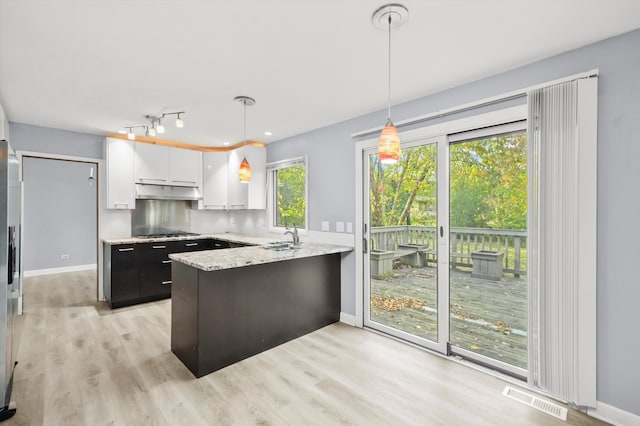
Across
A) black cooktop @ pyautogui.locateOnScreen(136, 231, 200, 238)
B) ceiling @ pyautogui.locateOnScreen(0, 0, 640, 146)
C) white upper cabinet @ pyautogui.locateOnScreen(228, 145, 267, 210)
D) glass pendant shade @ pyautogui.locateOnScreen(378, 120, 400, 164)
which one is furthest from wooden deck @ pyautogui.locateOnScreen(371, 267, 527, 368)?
black cooktop @ pyautogui.locateOnScreen(136, 231, 200, 238)

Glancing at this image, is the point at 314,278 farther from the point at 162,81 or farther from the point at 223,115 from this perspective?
the point at 162,81

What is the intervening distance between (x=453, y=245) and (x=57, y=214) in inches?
315

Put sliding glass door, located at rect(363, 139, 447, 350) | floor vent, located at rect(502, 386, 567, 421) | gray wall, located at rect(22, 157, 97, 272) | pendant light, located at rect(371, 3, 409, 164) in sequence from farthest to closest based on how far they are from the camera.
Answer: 1. gray wall, located at rect(22, 157, 97, 272)
2. sliding glass door, located at rect(363, 139, 447, 350)
3. floor vent, located at rect(502, 386, 567, 421)
4. pendant light, located at rect(371, 3, 409, 164)

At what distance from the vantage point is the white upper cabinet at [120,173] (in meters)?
4.49

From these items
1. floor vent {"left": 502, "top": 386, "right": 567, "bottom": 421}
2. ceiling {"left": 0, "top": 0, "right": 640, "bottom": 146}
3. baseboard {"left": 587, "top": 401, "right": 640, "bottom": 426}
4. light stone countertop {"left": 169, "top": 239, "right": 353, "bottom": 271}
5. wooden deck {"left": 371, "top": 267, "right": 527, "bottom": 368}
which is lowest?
floor vent {"left": 502, "top": 386, "right": 567, "bottom": 421}

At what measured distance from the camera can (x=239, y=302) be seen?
2854 millimetres

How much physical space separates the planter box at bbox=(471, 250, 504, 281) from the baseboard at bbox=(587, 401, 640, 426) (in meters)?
1.03

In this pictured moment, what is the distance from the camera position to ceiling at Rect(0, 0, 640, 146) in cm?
181

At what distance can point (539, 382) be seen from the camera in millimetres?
2297

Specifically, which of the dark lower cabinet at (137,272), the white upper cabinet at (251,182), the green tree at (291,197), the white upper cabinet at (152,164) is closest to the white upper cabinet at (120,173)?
the white upper cabinet at (152,164)

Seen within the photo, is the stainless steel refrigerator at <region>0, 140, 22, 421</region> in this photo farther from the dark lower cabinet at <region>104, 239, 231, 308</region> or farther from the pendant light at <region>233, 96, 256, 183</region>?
the dark lower cabinet at <region>104, 239, 231, 308</region>

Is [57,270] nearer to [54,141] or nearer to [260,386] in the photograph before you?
[54,141]

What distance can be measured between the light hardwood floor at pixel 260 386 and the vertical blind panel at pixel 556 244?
0.32m

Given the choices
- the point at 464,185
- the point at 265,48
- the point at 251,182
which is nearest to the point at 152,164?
the point at 251,182
